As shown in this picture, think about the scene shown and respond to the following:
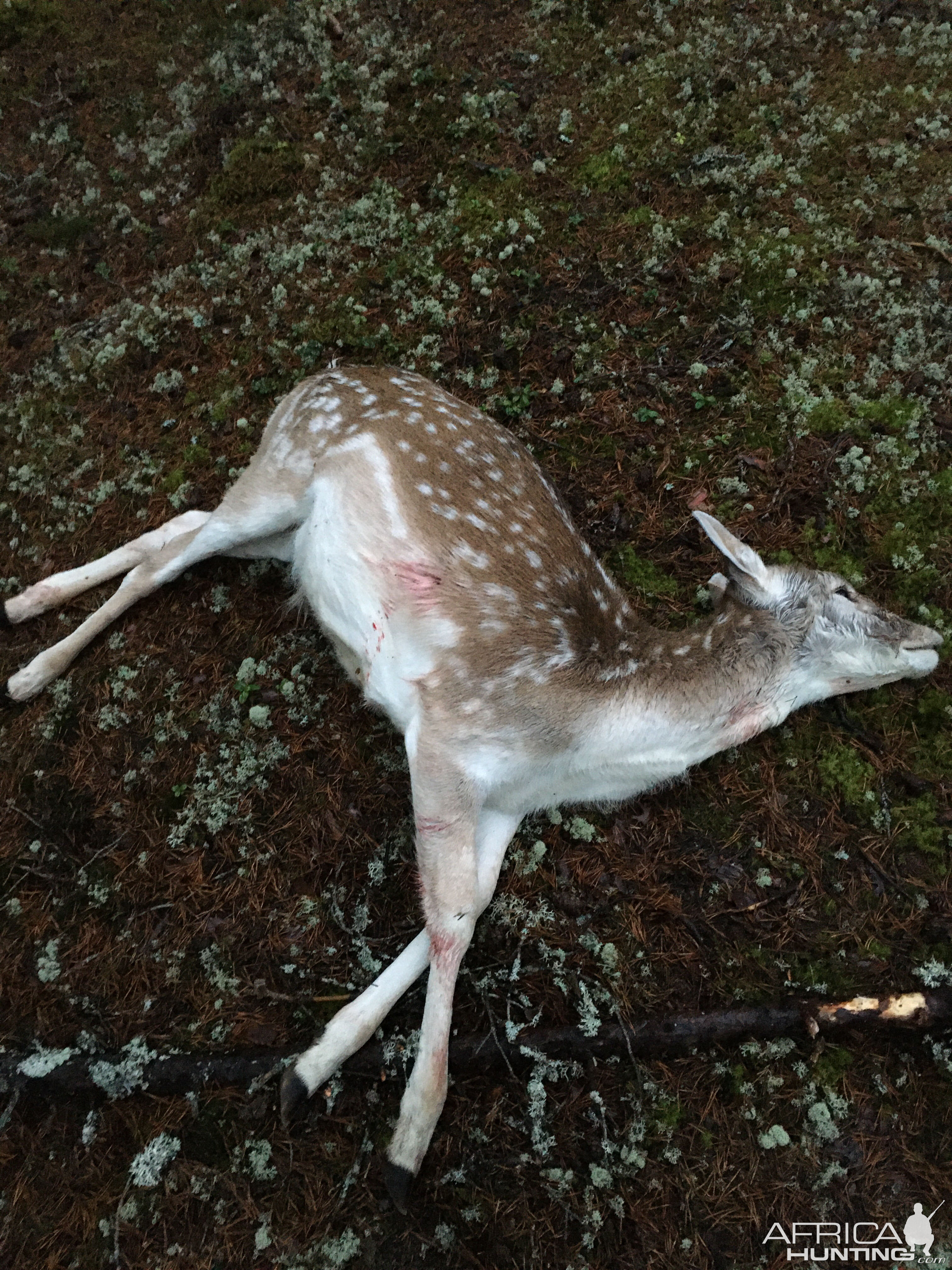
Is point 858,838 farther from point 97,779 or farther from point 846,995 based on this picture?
point 97,779

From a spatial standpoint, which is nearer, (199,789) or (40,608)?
(199,789)

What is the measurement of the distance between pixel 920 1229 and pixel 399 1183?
1885 millimetres

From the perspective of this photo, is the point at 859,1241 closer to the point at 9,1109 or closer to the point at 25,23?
the point at 9,1109

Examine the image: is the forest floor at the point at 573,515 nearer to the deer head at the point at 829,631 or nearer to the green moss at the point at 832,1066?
the green moss at the point at 832,1066

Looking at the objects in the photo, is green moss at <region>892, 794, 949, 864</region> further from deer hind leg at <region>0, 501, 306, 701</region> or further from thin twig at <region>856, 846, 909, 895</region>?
deer hind leg at <region>0, 501, 306, 701</region>

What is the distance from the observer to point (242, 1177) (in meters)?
2.66

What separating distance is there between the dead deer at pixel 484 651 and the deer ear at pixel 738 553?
0.03 ft

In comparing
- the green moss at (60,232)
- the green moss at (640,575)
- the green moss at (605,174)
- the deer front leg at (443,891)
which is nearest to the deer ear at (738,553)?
the green moss at (640,575)

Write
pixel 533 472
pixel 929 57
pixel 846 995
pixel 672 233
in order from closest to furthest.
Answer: pixel 846 995
pixel 533 472
pixel 672 233
pixel 929 57

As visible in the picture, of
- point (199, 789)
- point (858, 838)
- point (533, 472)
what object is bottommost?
point (858, 838)

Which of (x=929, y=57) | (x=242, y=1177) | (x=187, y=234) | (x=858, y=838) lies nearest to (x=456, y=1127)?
(x=242, y=1177)

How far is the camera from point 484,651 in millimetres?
2828

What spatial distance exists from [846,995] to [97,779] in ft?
11.0

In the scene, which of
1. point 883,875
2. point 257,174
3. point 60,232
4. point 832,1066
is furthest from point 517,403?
point 832,1066
